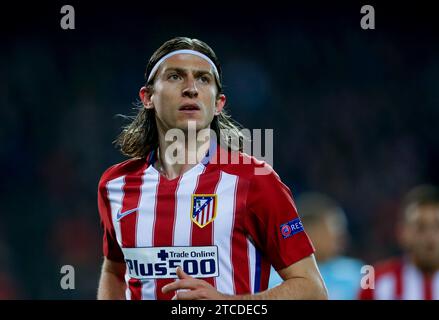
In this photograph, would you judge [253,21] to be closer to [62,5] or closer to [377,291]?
[62,5]

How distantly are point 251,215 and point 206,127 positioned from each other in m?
0.55

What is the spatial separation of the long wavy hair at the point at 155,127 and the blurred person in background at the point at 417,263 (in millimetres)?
1821

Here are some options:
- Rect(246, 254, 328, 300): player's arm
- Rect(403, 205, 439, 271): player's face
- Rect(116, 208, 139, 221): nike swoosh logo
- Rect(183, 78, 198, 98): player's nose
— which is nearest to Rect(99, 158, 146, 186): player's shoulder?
Rect(116, 208, 139, 221): nike swoosh logo

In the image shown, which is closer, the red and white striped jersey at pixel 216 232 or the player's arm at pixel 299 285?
Answer: the player's arm at pixel 299 285

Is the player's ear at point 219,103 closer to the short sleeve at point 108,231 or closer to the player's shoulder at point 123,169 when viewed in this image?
the player's shoulder at point 123,169

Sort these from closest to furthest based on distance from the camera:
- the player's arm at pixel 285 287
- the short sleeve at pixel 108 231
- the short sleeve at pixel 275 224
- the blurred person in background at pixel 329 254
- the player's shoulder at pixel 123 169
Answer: the player's arm at pixel 285 287, the short sleeve at pixel 275 224, the short sleeve at pixel 108 231, the player's shoulder at pixel 123 169, the blurred person in background at pixel 329 254

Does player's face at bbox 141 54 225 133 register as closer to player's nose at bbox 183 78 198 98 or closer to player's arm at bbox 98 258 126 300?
player's nose at bbox 183 78 198 98

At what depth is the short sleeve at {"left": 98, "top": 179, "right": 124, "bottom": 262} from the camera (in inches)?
133

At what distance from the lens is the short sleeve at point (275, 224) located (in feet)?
9.84

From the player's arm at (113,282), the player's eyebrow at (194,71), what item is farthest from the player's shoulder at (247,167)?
the player's arm at (113,282)

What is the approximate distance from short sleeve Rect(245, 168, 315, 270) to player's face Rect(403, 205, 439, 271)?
2.05m

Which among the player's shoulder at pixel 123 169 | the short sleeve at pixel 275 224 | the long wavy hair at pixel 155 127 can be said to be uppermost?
the long wavy hair at pixel 155 127

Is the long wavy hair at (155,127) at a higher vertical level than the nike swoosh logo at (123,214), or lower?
higher
